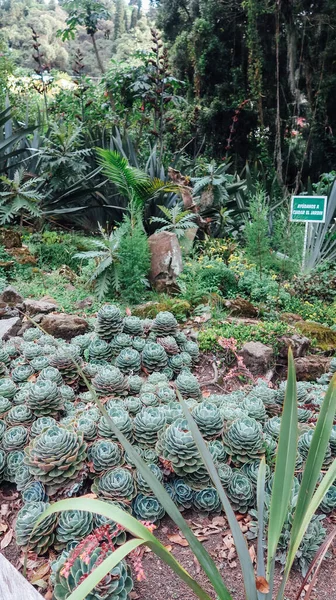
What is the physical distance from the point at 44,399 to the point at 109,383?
313 mm

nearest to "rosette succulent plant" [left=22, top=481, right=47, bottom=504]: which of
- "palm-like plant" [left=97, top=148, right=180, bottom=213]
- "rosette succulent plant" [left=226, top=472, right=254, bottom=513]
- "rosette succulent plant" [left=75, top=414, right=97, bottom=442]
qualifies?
"rosette succulent plant" [left=75, top=414, right=97, bottom=442]

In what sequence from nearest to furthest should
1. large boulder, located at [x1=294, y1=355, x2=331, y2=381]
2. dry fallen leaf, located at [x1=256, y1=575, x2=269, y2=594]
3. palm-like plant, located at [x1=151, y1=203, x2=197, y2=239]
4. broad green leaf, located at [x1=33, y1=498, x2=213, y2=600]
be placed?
broad green leaf, located at [x1=33, y1=498, x2=213, y2=600] → dry fallen leaf, located at [x1=256, y1=575, x2=269, y2=594] → large boulder, located at [x1=294, y1=355, x2=331, y2=381] → palm-like plant, located at [x1=151, y1=203, x2=197, y2=239]

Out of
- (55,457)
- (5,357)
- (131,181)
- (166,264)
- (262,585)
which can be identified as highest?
(131,181)

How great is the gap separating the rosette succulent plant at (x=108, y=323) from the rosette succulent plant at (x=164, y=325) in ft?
0.72

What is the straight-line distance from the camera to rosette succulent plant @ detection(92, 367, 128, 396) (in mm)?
2004

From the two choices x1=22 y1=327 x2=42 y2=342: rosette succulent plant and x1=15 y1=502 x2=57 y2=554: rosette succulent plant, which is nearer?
x1=15 y1=502 x2=57 y2=554: rosette succulent plant

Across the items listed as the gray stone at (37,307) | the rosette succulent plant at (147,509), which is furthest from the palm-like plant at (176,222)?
the rosette succulent plant at (147,509)

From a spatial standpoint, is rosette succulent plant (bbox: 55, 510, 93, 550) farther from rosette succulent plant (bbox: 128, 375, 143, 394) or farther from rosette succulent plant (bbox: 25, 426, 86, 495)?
rosette succulent plant (bbox: 128, 375, 143, 394)

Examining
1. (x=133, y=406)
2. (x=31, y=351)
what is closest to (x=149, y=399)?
(x=133, y=406)

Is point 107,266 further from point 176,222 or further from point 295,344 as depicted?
point 295,344

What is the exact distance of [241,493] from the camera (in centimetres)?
152

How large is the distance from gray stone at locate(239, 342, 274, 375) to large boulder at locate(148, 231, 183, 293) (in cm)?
132

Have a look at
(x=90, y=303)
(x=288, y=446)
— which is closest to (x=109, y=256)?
(x=90, y=303)

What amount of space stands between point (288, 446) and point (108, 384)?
1.19 meters
